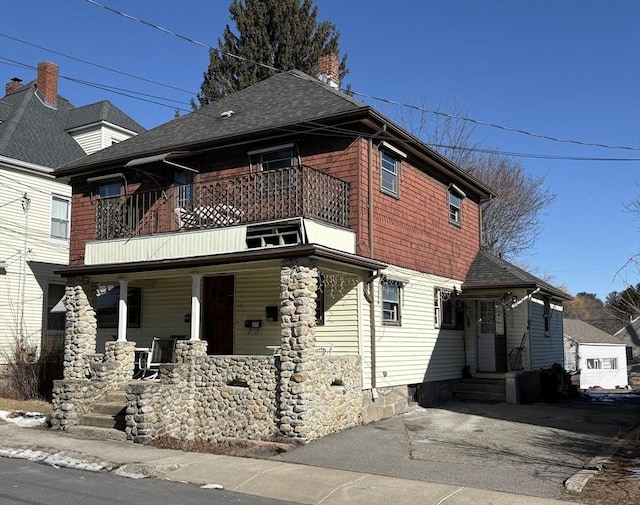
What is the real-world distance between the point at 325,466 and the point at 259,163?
26.3ft

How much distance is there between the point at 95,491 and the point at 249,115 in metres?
10.7

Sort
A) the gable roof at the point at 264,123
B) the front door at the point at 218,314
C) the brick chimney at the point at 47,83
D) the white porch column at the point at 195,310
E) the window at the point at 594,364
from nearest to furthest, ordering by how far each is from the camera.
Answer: the white porch column at the point at 195,310
the gable roof at the point at 264,123
the front door at the point at 218,314
the brick chimney at the point at 47,83
the window at the point at 594,364

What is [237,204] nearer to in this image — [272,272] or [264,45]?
[272,272]

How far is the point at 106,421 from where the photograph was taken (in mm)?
13875

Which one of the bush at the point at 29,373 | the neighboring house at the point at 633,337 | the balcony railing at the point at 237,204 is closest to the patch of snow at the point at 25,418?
the bush at the point at 29,373

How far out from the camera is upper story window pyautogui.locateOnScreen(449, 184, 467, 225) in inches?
797

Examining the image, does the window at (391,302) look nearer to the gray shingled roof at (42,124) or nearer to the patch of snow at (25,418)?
the patch of snow at (25,418)

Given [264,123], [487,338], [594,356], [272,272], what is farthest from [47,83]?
[594,356]

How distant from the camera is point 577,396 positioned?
23797 mm

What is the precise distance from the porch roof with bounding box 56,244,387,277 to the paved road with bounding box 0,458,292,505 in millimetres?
4856

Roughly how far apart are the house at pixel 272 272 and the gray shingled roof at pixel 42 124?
5.20 metres

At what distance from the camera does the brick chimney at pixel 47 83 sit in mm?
27328

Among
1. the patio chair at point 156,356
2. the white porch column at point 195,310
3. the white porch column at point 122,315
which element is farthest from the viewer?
the patio chair at point 156,356

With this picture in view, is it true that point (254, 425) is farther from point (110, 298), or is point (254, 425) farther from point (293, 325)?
point (110, 298)
